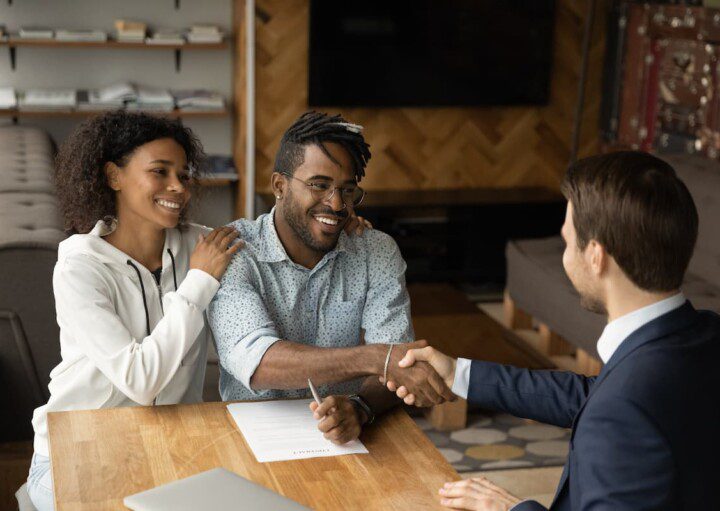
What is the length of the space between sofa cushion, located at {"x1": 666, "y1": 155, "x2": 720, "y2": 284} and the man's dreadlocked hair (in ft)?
7.22

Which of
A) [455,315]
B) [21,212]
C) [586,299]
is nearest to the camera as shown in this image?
[586,299]

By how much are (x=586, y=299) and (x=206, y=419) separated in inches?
29.4

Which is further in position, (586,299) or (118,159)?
(118,159)

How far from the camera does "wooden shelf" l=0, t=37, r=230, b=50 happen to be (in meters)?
4.81

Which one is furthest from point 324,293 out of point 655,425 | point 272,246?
point 655,425

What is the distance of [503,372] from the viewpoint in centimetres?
173

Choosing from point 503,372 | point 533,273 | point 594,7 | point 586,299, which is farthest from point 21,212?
point 594,7

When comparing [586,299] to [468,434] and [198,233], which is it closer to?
[198,233]

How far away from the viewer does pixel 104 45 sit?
4883 millimetres

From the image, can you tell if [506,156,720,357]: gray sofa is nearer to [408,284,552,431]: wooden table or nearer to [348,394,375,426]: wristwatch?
[408,284,552,431]: wooden table

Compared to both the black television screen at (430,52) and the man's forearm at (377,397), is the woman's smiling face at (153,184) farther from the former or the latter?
the black television screen at (430,52)

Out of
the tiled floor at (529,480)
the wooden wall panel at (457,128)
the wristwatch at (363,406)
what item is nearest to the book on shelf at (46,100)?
the wooden wall panel at (457,128)

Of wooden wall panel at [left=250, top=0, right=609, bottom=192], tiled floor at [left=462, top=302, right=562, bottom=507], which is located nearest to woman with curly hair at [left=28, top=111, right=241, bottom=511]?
tiled floor at [left=462, top=302, right=562, bottom=507]

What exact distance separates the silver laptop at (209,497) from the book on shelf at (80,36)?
148 inches
